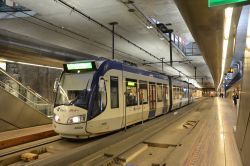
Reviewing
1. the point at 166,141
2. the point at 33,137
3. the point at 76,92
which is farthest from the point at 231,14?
the point at 33,137

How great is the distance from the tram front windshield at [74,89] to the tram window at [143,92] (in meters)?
3.47

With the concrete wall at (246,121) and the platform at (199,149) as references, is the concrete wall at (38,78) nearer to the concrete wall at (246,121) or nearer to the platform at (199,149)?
the platform at (199,149)

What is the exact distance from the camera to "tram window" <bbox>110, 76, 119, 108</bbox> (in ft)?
28.1

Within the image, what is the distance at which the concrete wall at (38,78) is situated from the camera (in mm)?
20111

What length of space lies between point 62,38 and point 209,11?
10240 millimetres

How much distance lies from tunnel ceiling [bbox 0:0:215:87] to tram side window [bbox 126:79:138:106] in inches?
121

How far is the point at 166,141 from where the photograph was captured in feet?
29.1

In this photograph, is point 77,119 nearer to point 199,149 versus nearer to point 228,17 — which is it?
point 199,149

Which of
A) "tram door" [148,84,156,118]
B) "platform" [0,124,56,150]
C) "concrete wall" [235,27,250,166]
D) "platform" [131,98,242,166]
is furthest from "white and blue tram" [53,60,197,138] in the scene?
"concrete wall" [235,27,250,166]

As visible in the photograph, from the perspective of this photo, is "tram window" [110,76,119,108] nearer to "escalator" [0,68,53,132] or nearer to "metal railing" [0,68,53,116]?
"escalator" [0,68,53,132]

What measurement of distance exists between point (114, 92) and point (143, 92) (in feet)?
9.52

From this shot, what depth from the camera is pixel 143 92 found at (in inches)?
447

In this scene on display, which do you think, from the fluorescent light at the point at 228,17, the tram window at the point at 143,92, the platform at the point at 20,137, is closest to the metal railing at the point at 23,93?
the platform at the point at 20,137

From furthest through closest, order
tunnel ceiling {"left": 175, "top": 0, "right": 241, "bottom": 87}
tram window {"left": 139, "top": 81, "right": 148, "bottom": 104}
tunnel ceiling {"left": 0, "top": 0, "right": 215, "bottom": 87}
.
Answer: tram window {"left": 139, "top": 81, "right": 148, "bottom": 104} → tunnel ceiling {"left": 0, "top": 0, "right": 215, "bottom": 87} → tunnel ceiling {"left": 175, "top": 0, "right": 241, "bottom": 87}
